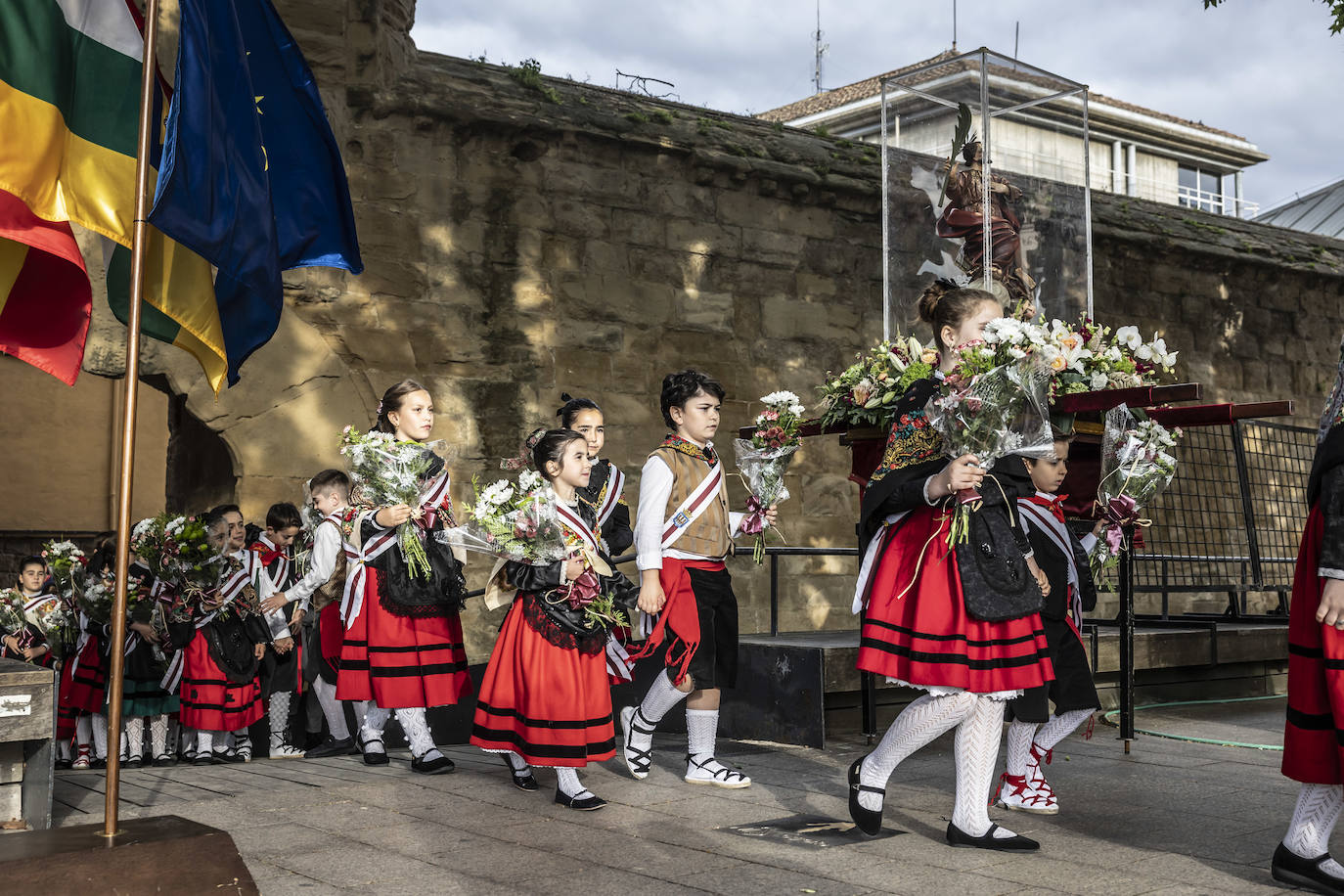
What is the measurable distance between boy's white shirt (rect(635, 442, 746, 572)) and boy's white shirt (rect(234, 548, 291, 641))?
287 cm

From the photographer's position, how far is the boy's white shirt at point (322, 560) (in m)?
6.78

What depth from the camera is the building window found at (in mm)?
39281

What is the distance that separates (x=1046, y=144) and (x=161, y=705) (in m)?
6.40

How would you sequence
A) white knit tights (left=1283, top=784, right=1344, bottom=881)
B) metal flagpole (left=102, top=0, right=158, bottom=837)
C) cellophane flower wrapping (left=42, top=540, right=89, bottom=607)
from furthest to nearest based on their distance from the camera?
cellophane flower wrapping (left=42, top=540, right=89, bottom=607)
white knit tights (left=1283, top=784, right=1344, bottom=881)
metal flagpole (left=102, top=0, right=158, bottom=837)

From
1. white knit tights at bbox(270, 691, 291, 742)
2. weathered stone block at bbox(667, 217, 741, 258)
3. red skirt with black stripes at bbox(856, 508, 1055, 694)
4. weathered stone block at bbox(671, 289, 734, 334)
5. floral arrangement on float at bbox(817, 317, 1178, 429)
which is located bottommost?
white knit tights at bbox(270, 691, 291, 742)

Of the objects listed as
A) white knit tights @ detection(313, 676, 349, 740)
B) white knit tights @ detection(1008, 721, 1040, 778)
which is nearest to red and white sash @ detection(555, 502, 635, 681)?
white knit tights @ detection(1008, 721, 1040, 778)

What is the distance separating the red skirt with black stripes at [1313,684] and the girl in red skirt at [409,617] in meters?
3.65

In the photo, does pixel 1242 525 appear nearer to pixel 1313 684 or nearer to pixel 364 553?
pixel 1313 684

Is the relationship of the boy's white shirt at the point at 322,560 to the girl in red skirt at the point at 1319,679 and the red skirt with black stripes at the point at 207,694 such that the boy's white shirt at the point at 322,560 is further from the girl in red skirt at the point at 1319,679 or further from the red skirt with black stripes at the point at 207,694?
the girl in red skirt at the point at 1319,679

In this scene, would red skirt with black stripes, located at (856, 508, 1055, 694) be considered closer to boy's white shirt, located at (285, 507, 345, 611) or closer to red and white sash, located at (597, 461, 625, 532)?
red and white sash, located at (597, 461, 625, 532)

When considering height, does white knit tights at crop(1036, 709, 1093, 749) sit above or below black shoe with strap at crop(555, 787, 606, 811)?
above

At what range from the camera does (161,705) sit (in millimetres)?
7414

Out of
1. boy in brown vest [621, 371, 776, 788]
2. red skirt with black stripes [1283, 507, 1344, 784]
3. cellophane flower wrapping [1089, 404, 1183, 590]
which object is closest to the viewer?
red skirt with black stripes [1283, 507, 1344, 784]

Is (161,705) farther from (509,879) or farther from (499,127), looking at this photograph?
(499,127)
